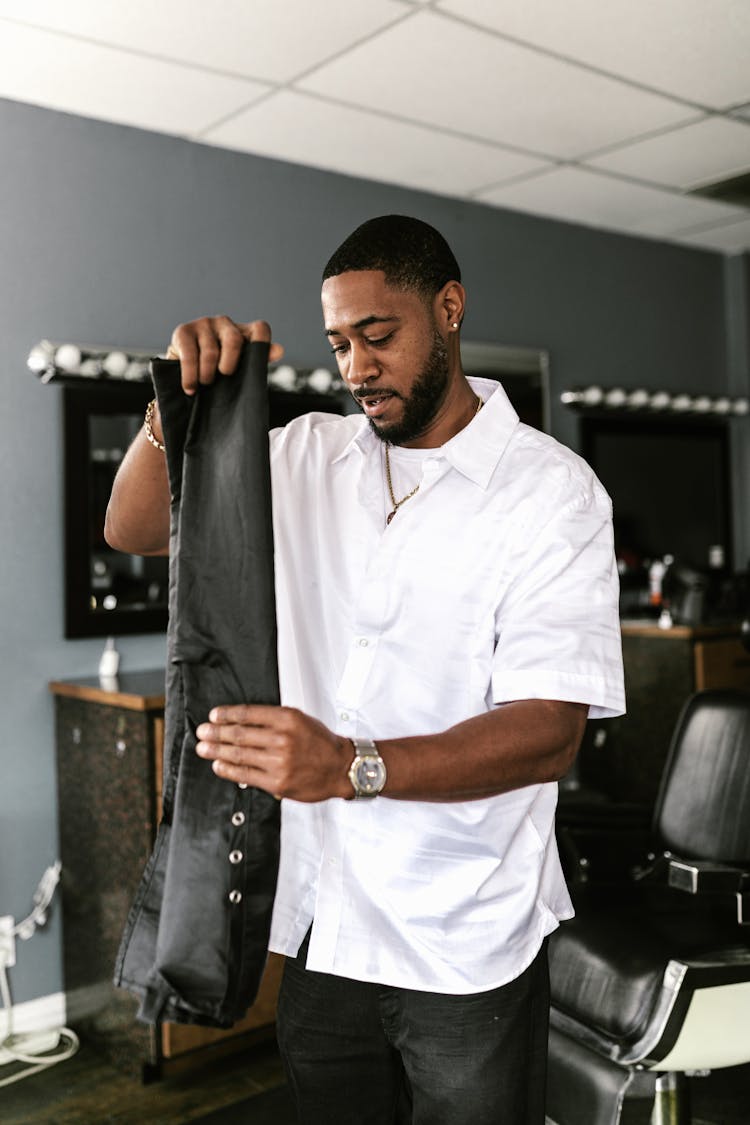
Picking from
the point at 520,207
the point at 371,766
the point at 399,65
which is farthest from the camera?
the point at 520,207

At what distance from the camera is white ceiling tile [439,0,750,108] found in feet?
9.45

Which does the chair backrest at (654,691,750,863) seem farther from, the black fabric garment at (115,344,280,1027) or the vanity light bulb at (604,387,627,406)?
the vanity light bulb at (604,387,627,406)

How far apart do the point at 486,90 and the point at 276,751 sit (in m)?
2.88

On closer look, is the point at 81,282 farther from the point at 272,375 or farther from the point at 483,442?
the point at 483,442

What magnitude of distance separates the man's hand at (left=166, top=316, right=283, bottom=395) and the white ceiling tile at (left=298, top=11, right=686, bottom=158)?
6.77 ft

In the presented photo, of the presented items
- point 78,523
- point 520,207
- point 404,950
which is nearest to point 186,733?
point 404,950

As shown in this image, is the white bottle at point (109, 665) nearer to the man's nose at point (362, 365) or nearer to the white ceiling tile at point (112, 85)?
the white ceiling tile at point (112, 85)

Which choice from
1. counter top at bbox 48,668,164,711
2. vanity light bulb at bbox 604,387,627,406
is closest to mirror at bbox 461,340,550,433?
vanity light bulb at bbox 604,387,627,406

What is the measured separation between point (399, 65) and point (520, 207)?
167 cm

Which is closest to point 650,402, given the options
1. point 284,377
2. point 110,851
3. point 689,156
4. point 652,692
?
point 689,156

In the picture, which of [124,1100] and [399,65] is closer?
[124,1100]

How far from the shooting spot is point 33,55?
9.90 feet

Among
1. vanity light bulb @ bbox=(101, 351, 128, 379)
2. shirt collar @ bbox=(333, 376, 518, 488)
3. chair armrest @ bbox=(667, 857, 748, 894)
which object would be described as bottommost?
chair armrest @ bbox=(667, 857, 748, 894)

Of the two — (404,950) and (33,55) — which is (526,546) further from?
(33,55)
